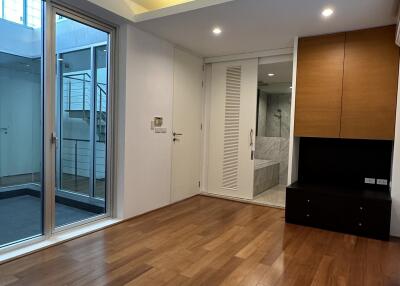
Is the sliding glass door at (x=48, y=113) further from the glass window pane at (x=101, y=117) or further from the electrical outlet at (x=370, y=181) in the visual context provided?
the electrical outlet at (x=370, y=181)

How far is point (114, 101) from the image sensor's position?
11.5 feet

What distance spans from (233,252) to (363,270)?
3.58 ft

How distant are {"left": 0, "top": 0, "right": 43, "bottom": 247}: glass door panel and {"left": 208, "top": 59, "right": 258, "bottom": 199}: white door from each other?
275 centimetres

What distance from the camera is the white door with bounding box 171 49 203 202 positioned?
14.2ft

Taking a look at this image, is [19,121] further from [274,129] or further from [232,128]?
[274,129]

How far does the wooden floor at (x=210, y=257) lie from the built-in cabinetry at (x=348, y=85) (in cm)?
126

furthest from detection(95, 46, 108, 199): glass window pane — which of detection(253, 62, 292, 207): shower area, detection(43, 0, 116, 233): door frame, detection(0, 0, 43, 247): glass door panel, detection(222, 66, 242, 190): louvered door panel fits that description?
detection(253, 62, 292, 207): shower area

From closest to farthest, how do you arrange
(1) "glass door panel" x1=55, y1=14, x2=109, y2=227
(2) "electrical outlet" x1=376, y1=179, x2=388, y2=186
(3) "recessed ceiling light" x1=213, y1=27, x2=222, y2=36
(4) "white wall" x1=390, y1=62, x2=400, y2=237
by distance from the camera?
(1) "glass door panel" x1=55, y1=14, x2=109, y2=227
(4) "white wall" x1=390, y1=62, x2=400, y2=237
(3) "recessed ceiling light" x1=213, y1=27, x2=222, y2=36
(2) "electrical outlet" x1=376, y1=179, x2=388, y2=186

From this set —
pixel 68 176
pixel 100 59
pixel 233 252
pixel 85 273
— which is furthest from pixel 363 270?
pixel 100 59

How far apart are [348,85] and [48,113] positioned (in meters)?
3.31

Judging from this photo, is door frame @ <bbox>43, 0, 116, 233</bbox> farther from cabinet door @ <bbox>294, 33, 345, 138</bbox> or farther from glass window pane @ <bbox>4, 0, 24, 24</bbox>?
cabinet door @ <bbox>294, 33, 345, 138</bbox>

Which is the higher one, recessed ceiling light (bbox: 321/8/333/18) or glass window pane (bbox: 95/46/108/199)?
recessed ceiling light (bbox: 321/8/333/18)

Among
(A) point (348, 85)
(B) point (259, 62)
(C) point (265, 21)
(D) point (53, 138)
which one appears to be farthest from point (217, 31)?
(D) point (53, 138)

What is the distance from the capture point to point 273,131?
6.32m
